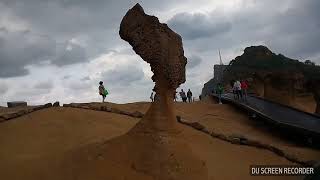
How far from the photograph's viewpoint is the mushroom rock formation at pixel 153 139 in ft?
24.8

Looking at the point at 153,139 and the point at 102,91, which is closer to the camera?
the point at 153,139

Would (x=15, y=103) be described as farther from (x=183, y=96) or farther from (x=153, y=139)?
(x=153, y=139)

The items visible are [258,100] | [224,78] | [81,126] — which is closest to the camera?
[81,126]

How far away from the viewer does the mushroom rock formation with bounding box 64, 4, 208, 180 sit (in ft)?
24.8

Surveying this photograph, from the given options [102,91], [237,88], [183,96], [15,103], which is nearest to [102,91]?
[102,91]

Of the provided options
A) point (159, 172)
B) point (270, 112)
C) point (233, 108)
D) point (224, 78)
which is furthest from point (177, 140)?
point (224, 78)

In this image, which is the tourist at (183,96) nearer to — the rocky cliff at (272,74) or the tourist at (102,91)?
the rocky cliff at (272,74)

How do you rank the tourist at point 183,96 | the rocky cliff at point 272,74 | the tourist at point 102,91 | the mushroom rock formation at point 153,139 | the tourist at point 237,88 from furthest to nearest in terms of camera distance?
the tourist at point 183,96
the rocky cliff at point 272,74
the tourist at point 237,88
the tourist at point 102,91
the mushroom rock formation at point 153,139

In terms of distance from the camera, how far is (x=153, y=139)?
7816mm

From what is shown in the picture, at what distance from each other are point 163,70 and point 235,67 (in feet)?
116

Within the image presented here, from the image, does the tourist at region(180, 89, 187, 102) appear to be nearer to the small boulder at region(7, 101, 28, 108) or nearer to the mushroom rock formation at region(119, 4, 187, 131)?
the small boulder at region(7, 101, 28, 108)

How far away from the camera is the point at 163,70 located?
782 cm

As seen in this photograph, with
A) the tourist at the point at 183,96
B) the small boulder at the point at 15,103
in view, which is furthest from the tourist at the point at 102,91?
the tourist at the point at 183,96

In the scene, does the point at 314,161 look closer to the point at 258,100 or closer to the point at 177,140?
the point at 177,140
